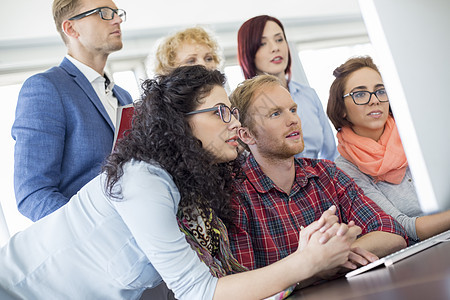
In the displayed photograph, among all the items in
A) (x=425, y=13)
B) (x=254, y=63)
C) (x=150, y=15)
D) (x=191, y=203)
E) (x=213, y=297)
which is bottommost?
(x=213, y=297)

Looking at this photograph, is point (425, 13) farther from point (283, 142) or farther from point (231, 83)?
point (231, 83)

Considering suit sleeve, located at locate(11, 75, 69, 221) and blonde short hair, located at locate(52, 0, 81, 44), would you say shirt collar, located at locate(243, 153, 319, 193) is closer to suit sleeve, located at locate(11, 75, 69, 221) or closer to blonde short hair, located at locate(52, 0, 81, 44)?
suit sleeve, located at locate(11, 75, 69, 221)

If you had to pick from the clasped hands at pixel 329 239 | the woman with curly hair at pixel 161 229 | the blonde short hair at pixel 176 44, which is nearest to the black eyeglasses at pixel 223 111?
the woman with curly hair at pixel 161 229

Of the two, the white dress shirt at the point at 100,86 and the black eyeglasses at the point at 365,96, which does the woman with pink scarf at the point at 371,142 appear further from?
the white dress shirt at the point at 100,86

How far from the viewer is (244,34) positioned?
2.08 m

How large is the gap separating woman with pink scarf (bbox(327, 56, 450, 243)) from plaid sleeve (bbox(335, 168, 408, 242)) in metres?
0.14

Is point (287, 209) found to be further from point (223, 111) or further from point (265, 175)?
point (223, 111)

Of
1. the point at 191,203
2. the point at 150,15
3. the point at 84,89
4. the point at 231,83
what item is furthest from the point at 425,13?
the point at 150,15

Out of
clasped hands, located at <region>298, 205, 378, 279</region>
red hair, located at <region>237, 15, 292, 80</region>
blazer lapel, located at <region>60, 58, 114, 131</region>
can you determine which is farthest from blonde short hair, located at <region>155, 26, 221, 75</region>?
clasped hands, located at <region>298, 205, 378, 279</region>

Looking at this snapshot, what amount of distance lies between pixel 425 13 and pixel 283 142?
1.91 ft

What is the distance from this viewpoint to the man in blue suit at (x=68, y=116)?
1.34 meters

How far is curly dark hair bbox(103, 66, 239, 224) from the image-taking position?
1.07 metres

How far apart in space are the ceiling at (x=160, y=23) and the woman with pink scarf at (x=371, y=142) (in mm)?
652

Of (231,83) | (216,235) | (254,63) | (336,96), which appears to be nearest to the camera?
(216,235)
